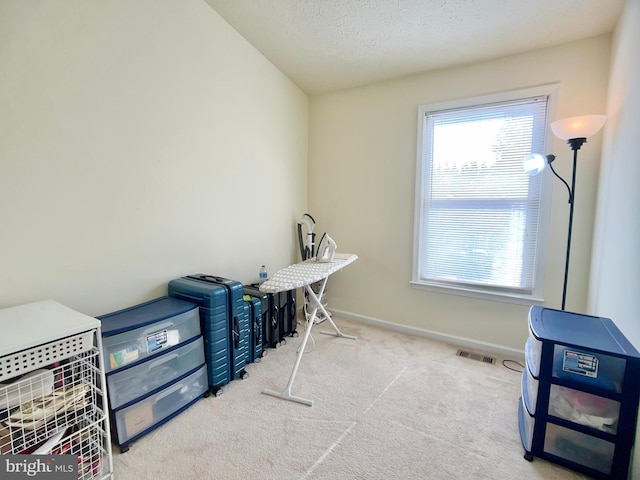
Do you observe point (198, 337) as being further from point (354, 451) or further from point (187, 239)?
point (354, 451)

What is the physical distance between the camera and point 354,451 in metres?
1.57

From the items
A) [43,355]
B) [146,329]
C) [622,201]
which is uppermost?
[622,201]

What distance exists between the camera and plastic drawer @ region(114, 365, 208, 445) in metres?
1.53

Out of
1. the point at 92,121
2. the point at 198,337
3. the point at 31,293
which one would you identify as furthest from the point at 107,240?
the point at 198,337

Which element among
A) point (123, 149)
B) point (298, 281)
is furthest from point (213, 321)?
point (123, 149)

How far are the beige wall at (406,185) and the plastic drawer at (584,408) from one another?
1271 mm

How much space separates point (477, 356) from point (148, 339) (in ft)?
8.56

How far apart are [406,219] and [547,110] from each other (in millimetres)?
1425

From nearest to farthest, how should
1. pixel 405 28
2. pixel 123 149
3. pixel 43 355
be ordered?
pixel 43 355 → pixel 123 149 → pixel 405 28

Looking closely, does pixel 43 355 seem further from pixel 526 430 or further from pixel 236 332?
pixel 526 430

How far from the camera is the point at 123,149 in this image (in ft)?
5.86

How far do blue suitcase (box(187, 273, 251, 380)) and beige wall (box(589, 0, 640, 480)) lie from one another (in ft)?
7.09

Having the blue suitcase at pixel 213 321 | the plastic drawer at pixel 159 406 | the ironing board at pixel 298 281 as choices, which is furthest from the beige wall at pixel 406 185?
the plastic drawer at pixel 159 406

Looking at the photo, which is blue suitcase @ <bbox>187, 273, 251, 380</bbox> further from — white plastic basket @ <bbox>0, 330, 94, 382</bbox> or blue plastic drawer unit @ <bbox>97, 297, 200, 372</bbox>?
white plastic basket @ <bbox>0, 330, 94, 382</bbox>
